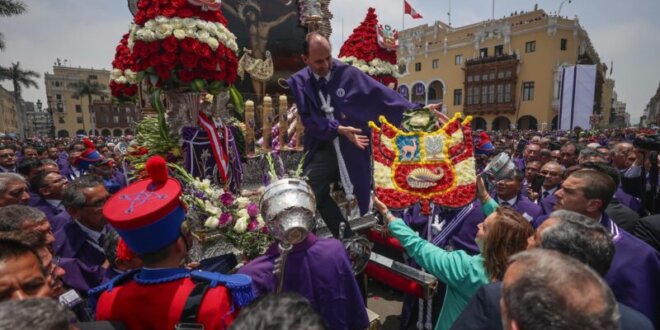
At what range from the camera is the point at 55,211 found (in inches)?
147

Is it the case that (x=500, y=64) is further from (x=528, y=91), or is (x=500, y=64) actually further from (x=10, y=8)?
(x=10, y=8)

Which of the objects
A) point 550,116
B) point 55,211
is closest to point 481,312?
point 55,211

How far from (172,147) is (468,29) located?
42826 millimetres

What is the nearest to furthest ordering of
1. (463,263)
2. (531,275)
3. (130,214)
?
(531,275) < (130,214) < (463,263)

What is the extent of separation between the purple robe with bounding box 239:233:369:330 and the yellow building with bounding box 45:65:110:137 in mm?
69761

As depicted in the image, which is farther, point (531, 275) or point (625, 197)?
point (625, 197)

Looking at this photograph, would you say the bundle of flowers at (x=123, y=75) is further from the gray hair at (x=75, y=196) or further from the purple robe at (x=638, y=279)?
A: the purple robe at (x=638, y=279)

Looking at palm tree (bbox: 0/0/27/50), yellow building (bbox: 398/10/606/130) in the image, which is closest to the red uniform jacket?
palm tree (bbox: 0/0/27/50)

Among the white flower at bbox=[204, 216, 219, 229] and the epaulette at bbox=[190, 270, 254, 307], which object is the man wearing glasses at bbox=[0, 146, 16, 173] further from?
the epaulette at bbox=[190, 270, 254, 307]

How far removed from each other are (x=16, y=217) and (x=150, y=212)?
1.36 m

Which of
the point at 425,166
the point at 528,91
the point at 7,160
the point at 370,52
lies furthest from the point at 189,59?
the point at 528,91

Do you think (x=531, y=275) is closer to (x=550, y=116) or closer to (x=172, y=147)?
(x=172, y=147)

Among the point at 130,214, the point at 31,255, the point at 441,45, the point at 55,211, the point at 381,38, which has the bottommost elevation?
the point at 55,211

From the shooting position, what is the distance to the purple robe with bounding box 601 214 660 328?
6.75ft
